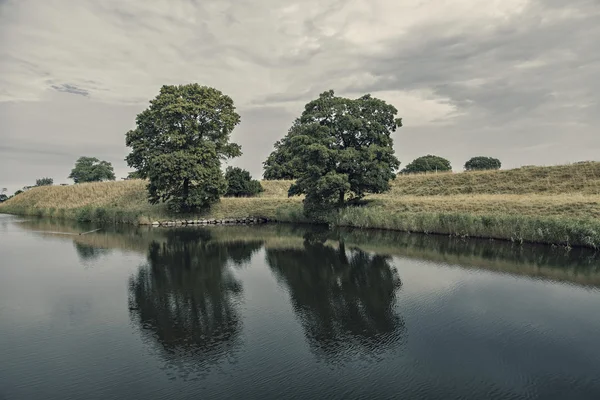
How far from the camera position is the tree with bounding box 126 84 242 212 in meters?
47.3

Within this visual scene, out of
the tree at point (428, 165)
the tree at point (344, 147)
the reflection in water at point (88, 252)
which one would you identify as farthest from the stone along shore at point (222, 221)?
the tree at point (428, 165)

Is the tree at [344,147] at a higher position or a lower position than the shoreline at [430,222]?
higher

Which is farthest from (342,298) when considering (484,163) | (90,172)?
(90,172)

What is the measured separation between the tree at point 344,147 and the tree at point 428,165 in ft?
185

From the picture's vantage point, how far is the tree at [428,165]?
319 ft

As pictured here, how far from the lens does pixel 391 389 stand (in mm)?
9430

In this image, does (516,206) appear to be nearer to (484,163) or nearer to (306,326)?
(306,326)

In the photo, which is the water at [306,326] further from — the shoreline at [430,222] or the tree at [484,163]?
the tree at [484,163]

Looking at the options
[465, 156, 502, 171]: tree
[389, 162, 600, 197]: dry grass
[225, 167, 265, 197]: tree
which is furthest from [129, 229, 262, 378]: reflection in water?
[465, 156, 502, 171]: tree

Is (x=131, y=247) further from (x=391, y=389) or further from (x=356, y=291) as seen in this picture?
(x=391, y=389)

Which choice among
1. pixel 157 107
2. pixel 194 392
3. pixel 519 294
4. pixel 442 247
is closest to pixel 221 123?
pixel 157 107

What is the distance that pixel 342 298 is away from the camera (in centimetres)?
1683

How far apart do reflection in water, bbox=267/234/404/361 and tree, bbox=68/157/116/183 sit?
112136 mm

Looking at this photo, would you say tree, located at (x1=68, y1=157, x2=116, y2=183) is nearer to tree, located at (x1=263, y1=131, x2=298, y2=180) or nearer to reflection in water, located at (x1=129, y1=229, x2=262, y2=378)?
tree, located at (x1=263, y1=131, x2=298, y2=180)
